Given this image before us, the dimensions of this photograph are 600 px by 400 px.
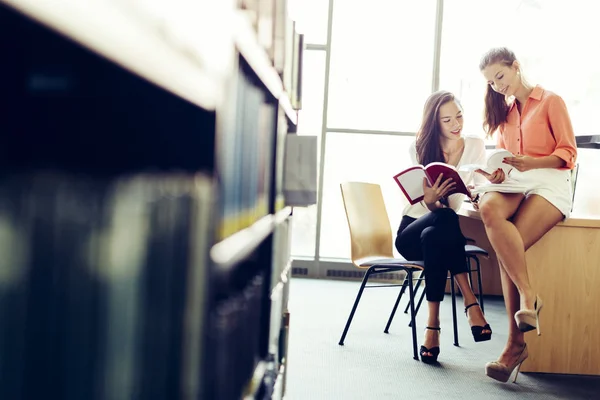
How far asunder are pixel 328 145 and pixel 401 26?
1.14 meters

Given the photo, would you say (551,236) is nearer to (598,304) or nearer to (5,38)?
(598,304)

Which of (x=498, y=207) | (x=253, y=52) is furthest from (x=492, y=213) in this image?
(x=253, y=52)

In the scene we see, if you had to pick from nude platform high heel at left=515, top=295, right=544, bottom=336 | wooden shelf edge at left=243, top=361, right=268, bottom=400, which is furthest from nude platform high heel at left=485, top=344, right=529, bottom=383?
wooden shelf edge at left=243, top=361, right=268, bottom=400

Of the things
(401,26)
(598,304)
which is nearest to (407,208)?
(598,304)

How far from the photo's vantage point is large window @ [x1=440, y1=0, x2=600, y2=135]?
4098mm

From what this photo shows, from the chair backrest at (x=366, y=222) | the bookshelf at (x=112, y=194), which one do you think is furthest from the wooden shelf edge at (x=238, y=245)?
the chair backrest at (x=366, y=222)

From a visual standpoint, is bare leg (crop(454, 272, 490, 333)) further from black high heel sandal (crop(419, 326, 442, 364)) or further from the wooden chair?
the wooden chair

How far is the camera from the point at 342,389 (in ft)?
7.57

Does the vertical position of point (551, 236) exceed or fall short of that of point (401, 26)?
it falls short

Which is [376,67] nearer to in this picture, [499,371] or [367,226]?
[367,226]

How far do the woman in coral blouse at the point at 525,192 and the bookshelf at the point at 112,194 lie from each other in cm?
192

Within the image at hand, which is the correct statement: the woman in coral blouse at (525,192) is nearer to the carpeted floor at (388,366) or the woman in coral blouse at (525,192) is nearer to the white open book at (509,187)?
the white open book at (509,187)

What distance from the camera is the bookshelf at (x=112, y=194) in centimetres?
46

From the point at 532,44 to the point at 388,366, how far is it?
123 inches
